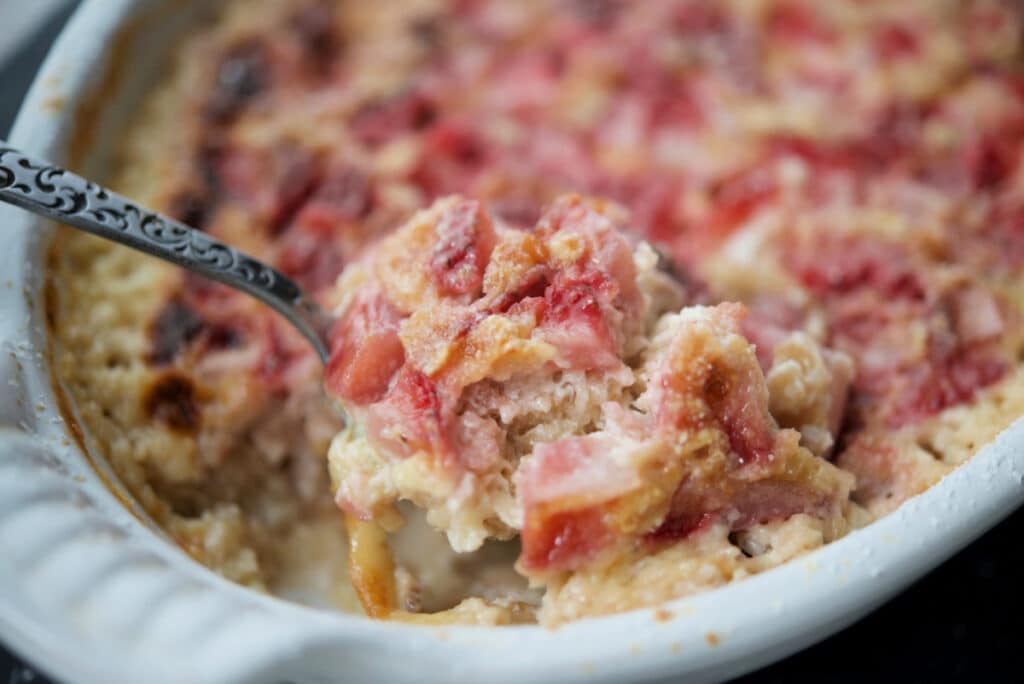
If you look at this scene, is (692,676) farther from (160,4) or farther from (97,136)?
(160,4)

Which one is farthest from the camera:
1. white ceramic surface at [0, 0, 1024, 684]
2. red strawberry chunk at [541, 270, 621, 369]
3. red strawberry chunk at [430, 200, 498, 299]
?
red strawberry chunk at [430, 200, 498, 299]

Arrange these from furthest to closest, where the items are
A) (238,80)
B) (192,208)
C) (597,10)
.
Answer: (597,10)
(238,80)
(192,208)

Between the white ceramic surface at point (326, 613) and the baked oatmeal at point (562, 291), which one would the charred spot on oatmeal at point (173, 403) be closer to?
the baked oatmeal at point (562, 291)

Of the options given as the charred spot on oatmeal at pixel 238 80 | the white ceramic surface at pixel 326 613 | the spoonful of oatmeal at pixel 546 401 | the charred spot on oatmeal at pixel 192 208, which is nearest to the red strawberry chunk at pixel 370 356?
the spoonful of oatmeal at pixel 546 401

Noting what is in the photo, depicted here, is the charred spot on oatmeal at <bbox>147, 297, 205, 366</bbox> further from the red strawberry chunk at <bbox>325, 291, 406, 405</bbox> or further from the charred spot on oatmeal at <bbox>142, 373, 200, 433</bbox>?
the red strawberry chunk at <bbox>325, 291, 406, 405</bbox>

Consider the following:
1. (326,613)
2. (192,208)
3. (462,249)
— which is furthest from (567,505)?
(192,208)

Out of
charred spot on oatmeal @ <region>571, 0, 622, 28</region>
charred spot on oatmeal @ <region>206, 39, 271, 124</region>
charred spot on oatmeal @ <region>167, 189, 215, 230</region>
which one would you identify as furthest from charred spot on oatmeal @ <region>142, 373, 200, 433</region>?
charred spot on oatmeal @ <region>571, 0, 622, 28</region>

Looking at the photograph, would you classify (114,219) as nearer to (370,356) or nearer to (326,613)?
(370,356)
